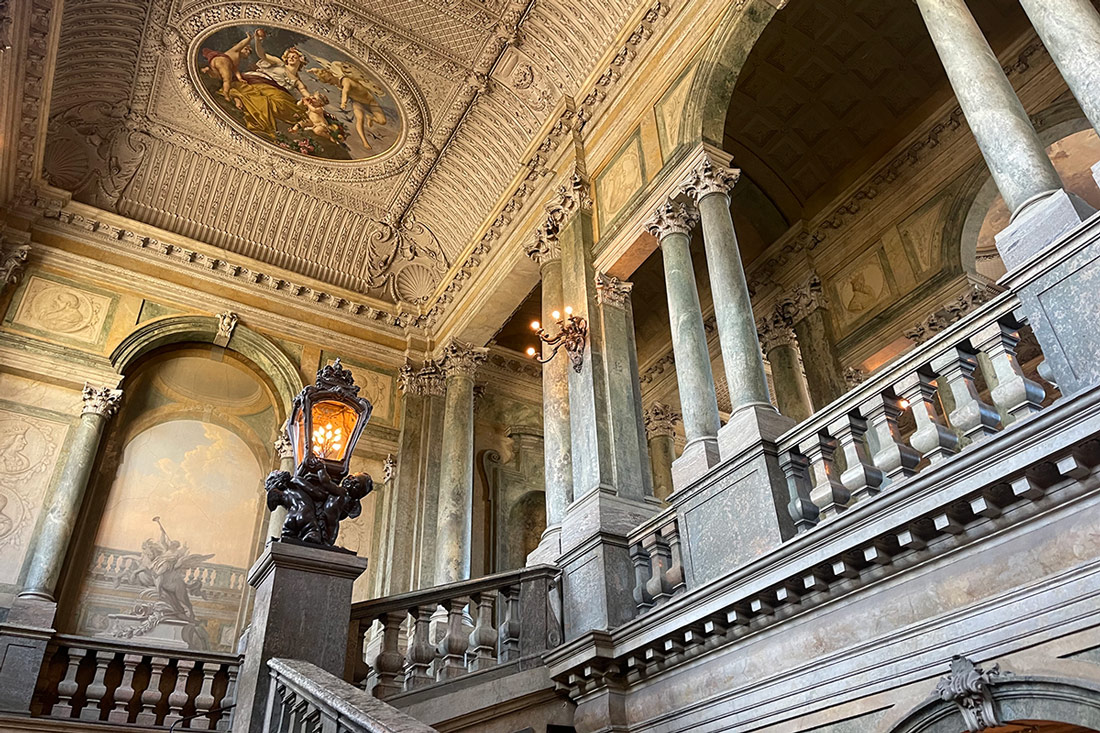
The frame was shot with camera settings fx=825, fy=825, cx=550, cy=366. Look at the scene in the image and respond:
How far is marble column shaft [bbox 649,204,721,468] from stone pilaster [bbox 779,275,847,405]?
2.95 meters

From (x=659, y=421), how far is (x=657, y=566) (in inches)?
245

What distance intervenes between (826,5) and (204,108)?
24.0ft

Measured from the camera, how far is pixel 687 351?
21.8 ft

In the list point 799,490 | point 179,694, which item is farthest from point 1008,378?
point 179,694

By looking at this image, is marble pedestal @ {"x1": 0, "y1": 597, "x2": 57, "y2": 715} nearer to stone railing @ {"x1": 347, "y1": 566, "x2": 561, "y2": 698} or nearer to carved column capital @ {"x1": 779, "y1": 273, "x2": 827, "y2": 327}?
stone railing @ {"x1": 347, "y1": 566, "x2": 561, "y2": 698}

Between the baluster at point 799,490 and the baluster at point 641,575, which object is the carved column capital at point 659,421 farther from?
the baluster at point 799,490

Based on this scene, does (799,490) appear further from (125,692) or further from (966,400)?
(125,692)

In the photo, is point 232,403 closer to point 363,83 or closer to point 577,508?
point 363,83

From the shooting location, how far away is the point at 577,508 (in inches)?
268

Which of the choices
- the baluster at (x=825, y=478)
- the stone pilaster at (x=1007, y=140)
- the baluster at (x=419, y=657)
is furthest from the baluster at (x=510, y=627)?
the stone pilaster at (x=1007, y=140)

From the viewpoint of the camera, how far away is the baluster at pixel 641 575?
5828 mm

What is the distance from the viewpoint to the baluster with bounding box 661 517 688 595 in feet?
18.1

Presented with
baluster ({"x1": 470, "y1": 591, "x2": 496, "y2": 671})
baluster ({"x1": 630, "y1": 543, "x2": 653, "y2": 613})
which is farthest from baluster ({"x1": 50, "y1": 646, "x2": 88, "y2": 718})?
baluster ({"x1": 630, "y1": 543, "x2": 653, "y2": 613})

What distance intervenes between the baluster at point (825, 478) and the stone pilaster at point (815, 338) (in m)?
4.48
